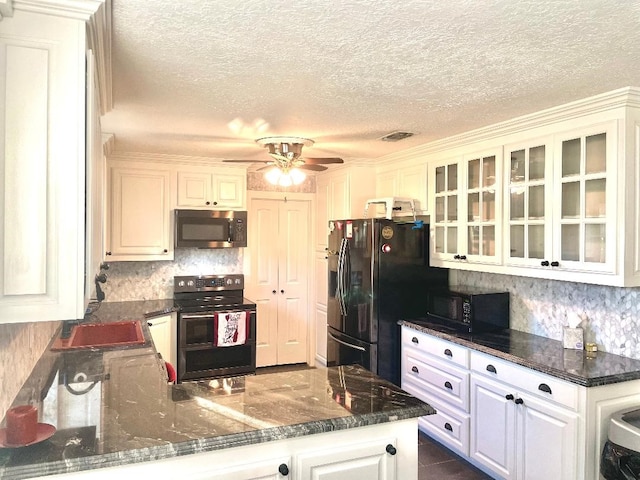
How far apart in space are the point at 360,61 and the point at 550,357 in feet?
6.59

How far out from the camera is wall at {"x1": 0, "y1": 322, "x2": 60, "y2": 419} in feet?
5.53

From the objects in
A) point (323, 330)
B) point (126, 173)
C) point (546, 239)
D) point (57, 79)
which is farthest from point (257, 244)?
point (57, 79)

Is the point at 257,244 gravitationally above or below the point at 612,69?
below

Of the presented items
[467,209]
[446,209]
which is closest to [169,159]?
[446,209]

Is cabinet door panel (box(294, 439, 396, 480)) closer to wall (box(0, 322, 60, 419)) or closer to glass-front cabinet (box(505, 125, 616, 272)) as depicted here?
wall (box(0, 322, 60, 419))

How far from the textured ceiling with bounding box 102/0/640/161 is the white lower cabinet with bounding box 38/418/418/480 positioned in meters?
1.44

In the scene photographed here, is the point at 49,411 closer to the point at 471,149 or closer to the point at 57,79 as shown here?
the point at 57,79

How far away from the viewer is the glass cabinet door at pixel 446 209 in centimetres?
365

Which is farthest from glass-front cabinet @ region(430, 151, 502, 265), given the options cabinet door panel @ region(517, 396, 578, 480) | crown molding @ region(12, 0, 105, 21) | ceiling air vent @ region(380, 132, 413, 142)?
crown molding @ region(12, 0, 105, 21)

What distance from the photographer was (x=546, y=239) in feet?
9.34

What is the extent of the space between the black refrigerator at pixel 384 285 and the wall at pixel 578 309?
0.56 metres

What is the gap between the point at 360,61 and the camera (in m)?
1.97

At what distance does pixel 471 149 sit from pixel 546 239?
928 mm

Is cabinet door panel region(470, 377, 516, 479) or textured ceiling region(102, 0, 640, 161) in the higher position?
textured ceiling region(102, 0, 640, 161)
